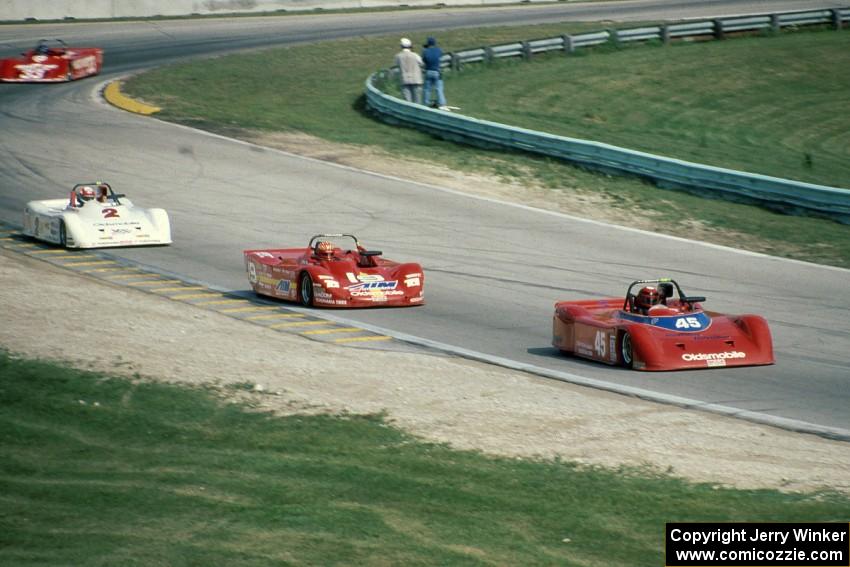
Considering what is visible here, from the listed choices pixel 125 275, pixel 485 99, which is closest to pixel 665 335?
pixel 125 275

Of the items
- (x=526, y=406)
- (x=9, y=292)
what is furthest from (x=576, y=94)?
(x=526, y=406)

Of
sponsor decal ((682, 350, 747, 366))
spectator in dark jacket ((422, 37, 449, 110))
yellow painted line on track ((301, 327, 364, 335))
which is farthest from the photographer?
spectator in dark jacket ((422, 37, 449, 110))

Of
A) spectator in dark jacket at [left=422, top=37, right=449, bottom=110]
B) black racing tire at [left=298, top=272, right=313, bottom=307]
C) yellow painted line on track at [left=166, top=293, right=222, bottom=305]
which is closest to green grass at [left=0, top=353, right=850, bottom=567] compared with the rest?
black racing tire at [left=298, top=272, right=313, bottom=307]

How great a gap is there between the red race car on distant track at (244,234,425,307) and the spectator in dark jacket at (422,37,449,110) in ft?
49.4

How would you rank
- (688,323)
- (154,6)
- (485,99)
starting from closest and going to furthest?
(688,323), (485,99), (154,6)

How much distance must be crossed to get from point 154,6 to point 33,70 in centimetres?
1555

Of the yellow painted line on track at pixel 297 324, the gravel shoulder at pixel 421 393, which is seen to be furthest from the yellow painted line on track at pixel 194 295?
the yellow painted line on track at pixel 297 324

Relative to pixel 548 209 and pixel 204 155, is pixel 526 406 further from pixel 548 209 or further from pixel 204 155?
pixel 204 155

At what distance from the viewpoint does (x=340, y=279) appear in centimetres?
1936

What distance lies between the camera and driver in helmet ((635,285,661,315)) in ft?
54.6

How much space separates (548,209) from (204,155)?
9.23 meters

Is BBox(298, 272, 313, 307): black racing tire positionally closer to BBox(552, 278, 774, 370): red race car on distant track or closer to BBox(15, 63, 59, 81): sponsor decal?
BBox(552, 278, 774, 370): red race car on distant track

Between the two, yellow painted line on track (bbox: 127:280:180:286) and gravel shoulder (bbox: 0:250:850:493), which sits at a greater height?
gravel shoulder (bbox: 0:250:850:493)

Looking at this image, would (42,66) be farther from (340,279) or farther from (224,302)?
(340,279)
